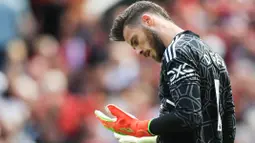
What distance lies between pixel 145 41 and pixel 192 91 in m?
0.61

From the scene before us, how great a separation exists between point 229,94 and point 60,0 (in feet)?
27.0

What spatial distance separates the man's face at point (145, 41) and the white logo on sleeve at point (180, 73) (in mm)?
Answer: 381

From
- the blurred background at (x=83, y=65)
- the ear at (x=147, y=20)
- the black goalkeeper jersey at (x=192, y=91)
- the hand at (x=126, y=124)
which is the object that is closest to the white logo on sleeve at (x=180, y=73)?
the black goalkeeper jersey at (x=192, y=91)

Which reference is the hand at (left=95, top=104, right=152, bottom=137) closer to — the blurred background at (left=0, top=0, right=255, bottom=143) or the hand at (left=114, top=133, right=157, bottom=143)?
the hand at (left=114, top=133, right=157, bottom=143)

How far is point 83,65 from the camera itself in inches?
485

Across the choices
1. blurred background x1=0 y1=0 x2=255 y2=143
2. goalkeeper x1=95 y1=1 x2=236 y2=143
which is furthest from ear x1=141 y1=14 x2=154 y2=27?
blurred background x1=0 y1=0 x2=255 y2=143

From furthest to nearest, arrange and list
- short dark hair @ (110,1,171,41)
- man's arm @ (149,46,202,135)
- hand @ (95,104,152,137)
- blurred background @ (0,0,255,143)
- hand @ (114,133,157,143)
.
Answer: blurred background @ (0,0,255,143), short dark hair @ (110,1,171,41), hand @ (114,133,157,143), hand @ (95,104,152,137), man's arm @ (149,46,202,135)

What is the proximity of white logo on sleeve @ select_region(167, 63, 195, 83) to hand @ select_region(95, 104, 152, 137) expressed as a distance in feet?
1.13

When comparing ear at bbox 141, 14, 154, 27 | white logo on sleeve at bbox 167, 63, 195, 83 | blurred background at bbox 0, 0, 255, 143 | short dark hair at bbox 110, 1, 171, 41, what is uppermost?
blurred background at bbox 0, 0, 255, 143

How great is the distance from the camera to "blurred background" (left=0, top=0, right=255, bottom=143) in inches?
419

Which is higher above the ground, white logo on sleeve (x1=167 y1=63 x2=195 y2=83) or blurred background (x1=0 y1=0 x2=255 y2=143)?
blurred background (x1=0 y1=0 x2=255 y2=143)

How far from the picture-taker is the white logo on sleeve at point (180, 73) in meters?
5.31

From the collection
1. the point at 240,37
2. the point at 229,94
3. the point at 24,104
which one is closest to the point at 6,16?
the point at 24,104

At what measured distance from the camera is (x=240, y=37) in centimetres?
1249
